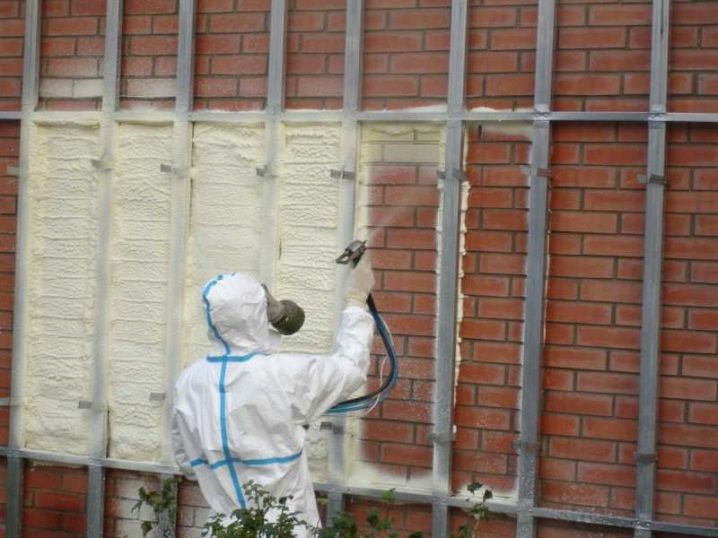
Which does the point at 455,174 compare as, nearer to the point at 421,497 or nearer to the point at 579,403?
the point at 579,403

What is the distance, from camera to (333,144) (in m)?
6.46

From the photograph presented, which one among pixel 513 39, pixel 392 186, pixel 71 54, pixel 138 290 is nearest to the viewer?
pixel 513 39

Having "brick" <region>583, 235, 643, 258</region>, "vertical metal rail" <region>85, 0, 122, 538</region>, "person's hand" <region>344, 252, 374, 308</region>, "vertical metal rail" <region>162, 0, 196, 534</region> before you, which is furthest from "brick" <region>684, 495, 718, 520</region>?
"vertical metal rail" <region>85, 0, 122, 538</region>

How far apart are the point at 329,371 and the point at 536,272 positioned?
1067mm

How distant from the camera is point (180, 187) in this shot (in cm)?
673

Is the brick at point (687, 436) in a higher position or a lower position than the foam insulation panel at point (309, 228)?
lower

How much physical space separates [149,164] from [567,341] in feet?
6.93

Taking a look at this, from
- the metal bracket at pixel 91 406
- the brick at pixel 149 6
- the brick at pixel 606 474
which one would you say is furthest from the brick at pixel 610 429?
the brick at pixel 149 6

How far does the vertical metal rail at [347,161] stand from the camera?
21.0ft

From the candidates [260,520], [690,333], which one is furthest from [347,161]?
[260,520]

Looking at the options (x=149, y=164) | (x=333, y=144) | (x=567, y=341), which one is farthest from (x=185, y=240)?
(x=567, y=341)

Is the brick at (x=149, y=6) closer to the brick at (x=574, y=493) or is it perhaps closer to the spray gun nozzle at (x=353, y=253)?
the spray gun nozzle at (x=353, y=253)

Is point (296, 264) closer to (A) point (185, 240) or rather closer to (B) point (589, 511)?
(A) point (185, 240)

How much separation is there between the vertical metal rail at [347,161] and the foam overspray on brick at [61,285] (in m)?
1.26
